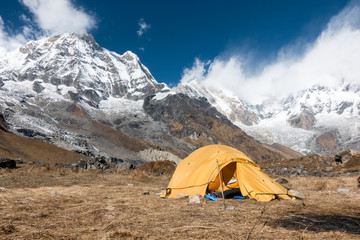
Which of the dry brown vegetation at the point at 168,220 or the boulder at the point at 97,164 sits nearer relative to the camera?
the dry brown vegetation at the point at 168,220

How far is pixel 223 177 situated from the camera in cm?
1141

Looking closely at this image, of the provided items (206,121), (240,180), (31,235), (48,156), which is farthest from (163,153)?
(206,121)

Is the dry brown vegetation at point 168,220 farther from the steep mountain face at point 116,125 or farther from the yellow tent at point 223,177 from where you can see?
the steep mountain face at point 116,125

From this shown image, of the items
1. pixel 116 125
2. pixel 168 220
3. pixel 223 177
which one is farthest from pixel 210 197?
pixel 116 125

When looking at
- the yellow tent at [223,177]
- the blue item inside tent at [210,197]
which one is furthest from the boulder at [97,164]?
the blue item inside tent at [210,197]

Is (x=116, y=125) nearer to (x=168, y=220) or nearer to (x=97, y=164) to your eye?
(x=97, y=164)

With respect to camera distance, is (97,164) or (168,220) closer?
(168,220)

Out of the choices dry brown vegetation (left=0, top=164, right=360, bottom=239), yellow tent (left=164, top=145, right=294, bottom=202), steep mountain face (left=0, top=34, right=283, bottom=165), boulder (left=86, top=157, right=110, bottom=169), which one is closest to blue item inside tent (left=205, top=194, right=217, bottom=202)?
yellow tent (left=164, top=145, right=294, bottom=202)

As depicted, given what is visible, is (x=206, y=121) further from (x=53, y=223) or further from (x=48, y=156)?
(x=53, y=223)

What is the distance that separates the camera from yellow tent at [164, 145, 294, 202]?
9.37 metres

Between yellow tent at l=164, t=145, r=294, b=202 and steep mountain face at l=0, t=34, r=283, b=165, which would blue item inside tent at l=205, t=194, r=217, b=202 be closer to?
yellow tent at l=164, t=145, r=294, b=202

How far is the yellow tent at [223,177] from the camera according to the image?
9.37 m

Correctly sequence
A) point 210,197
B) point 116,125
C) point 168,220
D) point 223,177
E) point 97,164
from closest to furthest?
point 168,220, point 210,197, point 223,177, point 97,164, point 116,125

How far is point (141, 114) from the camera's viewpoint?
16188 cm
